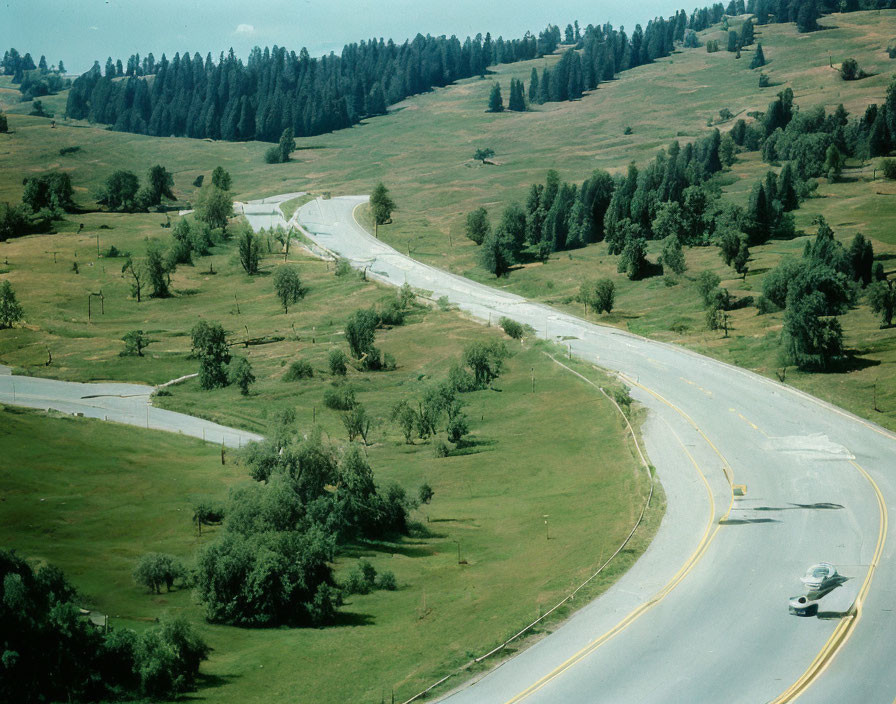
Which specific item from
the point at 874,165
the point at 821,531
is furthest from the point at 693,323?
the point at 874,165

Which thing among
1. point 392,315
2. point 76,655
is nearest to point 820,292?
point 392,315

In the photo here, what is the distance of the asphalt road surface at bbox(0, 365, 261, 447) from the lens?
268 ft

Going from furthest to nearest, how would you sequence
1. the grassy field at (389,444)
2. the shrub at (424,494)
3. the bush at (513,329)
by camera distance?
the bush at (513,329) < the shrub at (424,494) < the grassy field at (389,444)

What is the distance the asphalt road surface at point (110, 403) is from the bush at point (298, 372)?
11696 mm

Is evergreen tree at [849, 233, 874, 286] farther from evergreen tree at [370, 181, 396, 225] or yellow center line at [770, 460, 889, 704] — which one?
evergreen tree at [370, 181, 396, 225]

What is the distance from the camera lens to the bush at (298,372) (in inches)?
3730

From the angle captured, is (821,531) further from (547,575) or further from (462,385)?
(462,385)

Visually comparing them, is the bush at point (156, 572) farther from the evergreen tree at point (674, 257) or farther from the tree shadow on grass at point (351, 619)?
the evergreen tree at point (674, 257)

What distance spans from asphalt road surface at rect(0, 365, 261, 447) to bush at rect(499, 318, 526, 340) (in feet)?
101

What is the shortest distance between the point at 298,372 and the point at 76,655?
6148 centimetres

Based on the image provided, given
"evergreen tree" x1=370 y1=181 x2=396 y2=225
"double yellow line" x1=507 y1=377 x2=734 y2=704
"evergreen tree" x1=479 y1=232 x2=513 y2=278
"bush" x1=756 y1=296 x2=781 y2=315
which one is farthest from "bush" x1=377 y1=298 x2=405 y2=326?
"double yellow line" x1=507 y1=377 x2=734 y2=704

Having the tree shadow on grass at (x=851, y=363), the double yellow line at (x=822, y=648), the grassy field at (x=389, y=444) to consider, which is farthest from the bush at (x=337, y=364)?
the double yellow line at (x=822, y=648)

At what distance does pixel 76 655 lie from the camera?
34.0m

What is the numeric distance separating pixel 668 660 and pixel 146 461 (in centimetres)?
4479
